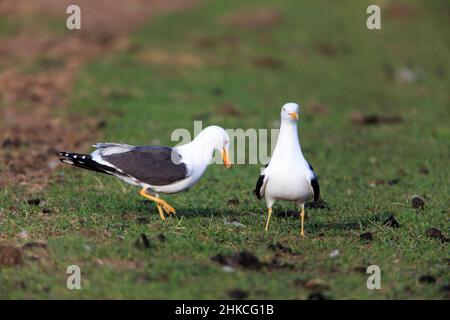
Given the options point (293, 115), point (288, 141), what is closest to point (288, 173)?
point (288, 141)

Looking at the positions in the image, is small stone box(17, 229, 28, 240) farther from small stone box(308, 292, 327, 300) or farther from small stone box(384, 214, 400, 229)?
small stone box(384, 214, 400, 229)

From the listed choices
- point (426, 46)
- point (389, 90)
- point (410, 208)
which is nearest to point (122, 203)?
point (410, 208)

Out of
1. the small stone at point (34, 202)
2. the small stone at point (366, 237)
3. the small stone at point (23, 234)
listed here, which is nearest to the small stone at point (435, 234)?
the small stone at point (366, 237)

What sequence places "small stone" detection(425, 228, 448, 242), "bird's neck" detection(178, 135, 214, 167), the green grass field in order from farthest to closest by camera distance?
"bird's neck" detection(178, 135, 214, 167)
"small stone" detection(425, 228, 448, 242)
the green grass field

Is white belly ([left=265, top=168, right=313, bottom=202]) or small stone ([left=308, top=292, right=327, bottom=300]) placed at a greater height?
white belly ([left=265, top=168, right=313, bottom=202])

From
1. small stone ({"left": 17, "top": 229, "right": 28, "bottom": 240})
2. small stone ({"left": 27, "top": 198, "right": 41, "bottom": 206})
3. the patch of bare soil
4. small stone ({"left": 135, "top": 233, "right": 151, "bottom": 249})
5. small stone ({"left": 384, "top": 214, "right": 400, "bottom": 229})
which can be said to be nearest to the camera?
small stone ({"left": 135, "top": 233, "right": 151, "bottom": 249})

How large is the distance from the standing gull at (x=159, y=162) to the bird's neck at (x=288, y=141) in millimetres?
606

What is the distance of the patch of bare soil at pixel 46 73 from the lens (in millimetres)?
11228

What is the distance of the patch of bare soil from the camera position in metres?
11.2

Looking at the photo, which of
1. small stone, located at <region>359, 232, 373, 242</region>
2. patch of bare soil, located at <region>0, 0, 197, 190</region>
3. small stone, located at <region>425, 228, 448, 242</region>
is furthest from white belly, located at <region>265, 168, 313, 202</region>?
patch of bare soil, located at <region>0, 0, 197, 190</region>

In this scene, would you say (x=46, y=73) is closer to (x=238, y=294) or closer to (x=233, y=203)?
(x=233, y=203)

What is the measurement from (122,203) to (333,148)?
485 centimetres

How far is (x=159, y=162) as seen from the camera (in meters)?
7.68

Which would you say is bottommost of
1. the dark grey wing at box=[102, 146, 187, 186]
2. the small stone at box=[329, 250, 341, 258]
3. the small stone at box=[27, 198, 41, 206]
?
the small stone at box=[329, 250, 341, 258]
